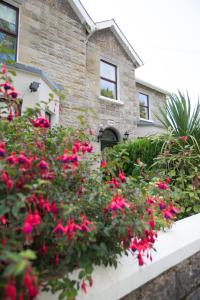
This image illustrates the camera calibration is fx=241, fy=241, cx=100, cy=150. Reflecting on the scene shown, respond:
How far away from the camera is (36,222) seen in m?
0.82

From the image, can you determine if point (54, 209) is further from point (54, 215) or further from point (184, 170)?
point (184, 170)

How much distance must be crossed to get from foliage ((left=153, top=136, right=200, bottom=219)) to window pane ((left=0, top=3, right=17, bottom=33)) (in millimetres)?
5957

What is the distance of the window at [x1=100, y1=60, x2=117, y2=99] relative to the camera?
9.77 meters

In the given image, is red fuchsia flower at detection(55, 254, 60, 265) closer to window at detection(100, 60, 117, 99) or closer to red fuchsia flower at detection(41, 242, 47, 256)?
red fuchsia flower at detection(41, 242, 47, 256)

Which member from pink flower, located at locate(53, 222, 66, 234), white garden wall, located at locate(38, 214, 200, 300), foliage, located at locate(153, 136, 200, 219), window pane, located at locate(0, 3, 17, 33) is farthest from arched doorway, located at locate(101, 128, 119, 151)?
pink flower, located at locate(53, 222, 66, 234)

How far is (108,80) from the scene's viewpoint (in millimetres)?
9969

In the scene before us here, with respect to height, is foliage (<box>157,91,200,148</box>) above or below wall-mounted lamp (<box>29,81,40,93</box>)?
below

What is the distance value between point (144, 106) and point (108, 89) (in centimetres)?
318

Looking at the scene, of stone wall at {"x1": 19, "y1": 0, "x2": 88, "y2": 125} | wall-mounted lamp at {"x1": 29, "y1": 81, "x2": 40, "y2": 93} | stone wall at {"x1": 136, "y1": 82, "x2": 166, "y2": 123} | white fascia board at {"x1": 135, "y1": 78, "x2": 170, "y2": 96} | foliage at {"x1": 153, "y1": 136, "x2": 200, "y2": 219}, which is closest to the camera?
foliage at {"x1": 153, "y1": 136, "x2": 200, "y2": 219}

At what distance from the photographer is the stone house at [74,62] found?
6.74 m

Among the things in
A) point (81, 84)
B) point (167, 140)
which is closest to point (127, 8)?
point (81, 84)

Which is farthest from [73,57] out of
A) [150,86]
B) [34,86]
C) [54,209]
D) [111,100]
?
[54,209]

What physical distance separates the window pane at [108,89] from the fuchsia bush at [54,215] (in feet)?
27.6

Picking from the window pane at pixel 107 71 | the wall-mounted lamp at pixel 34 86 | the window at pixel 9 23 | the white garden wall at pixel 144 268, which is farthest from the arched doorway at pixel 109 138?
the white garden wall at pixel 144 268
